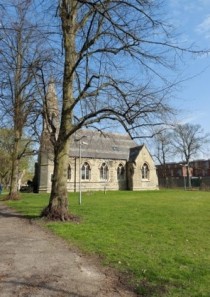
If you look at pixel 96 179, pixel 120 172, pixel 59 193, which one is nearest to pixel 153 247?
pixel 59 193

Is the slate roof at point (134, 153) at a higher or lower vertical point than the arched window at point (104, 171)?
higher

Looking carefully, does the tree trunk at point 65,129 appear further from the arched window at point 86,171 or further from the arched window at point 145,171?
the arched window at point 145,171

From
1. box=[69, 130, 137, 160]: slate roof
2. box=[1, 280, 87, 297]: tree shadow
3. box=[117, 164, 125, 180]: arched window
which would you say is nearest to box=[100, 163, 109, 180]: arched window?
box=[69, 130, 137, 160]: slate roof

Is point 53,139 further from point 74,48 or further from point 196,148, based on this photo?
point 196,148

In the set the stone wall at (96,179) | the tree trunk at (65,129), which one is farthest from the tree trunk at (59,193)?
the stone wall at (96,179)

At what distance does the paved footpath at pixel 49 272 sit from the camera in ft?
19.4

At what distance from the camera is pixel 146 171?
54.7m

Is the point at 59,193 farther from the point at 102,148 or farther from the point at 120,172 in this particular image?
the point at 120,172

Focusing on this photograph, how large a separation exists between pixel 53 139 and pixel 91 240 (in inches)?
264

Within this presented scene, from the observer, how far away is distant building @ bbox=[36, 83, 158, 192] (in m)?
47.8

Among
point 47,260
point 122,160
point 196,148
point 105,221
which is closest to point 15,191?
point 105,221

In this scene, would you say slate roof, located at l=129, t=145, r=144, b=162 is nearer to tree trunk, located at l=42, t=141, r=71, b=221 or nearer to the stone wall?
the stone wall

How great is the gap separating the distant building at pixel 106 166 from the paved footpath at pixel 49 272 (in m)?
36.7

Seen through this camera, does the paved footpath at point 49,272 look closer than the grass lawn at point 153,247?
Yes
